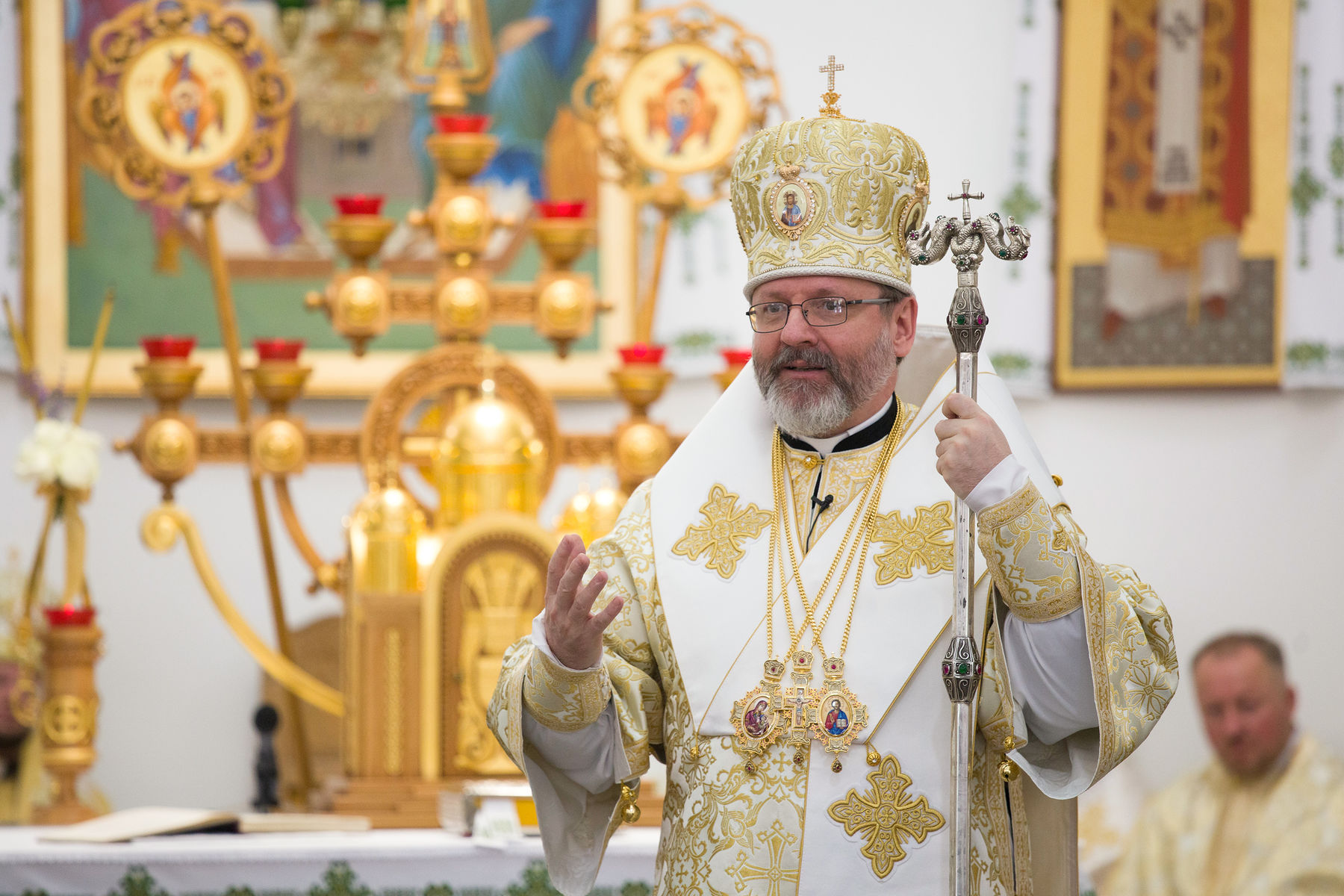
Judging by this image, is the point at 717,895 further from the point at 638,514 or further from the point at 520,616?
the point at 520,616

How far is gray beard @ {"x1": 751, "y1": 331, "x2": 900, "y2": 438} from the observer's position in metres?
2.62

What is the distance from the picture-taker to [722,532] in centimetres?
279

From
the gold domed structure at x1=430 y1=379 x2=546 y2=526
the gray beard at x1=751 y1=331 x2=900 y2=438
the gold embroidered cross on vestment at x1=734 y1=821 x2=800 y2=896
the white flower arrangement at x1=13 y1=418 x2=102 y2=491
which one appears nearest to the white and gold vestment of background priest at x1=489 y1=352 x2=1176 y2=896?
the gold embroidered cross on vestment at x1=734 y1=821 x2=800 y2=896

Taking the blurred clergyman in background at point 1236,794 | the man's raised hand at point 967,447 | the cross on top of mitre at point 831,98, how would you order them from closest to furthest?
1. the man's raised hand at point 967,447
2. the cross on top of mitre at point 831,98
3. the blurred clergyman in background at point 1236,794

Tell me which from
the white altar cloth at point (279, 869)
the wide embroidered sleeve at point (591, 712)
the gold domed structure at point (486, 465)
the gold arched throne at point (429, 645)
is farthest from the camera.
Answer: the gold domed structure at point (486, 465)

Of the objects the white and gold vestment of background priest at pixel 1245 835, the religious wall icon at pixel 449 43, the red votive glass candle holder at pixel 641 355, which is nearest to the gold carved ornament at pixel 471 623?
the red votive glass candle holder at pixel 641 355

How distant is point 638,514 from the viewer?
289 cm

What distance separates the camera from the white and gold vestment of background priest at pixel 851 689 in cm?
245

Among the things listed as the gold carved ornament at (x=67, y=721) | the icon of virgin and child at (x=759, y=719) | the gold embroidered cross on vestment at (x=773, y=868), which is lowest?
the gold embroidered cross on vestment at (x=773, y=868)

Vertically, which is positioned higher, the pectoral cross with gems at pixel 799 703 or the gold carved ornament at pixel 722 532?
the gold carved ornament at pixel 722 532

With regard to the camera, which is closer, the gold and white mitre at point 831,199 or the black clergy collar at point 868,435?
the gold and white mitre at point 831,199

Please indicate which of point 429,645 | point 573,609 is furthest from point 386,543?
point 573,609

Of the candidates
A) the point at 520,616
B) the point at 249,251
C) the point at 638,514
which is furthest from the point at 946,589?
the point at 249,251

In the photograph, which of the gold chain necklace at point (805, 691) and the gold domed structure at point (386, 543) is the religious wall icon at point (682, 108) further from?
the gold chain necklace at point (805, 691)
